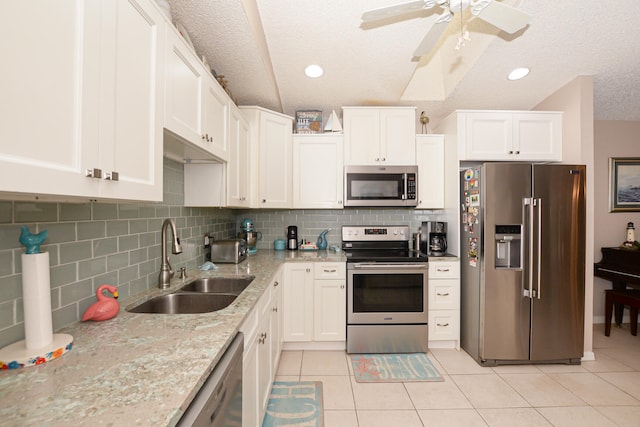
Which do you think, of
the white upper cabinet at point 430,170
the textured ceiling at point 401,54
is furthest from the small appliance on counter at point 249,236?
the white upper cabinet at point 430,170

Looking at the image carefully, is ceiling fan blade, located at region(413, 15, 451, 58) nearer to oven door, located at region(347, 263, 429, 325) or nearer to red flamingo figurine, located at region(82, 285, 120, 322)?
oven door, located at region(347, 263, 429, 325)

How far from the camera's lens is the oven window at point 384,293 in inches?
102

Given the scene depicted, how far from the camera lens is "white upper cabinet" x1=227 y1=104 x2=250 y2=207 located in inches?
83.6

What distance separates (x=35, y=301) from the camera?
84 centimetres

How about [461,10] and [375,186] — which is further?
[375,186]

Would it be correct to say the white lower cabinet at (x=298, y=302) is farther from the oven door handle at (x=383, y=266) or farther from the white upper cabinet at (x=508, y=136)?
the white upper cabinet at (x=508, y=136)

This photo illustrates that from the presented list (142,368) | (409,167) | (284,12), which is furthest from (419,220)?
(142,368)

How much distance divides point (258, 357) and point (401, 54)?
7.84 feet

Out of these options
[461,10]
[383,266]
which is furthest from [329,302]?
[461,10]

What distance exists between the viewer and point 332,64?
93.4 inches

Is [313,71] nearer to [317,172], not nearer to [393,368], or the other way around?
[317,172]

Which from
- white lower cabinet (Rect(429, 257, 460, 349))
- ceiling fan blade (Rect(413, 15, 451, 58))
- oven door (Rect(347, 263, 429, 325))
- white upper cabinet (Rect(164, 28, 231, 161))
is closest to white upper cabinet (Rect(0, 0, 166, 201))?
white upper cabinet (Rect(164, 28, 231, 161))

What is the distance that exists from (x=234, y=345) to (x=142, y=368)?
0.35 metres

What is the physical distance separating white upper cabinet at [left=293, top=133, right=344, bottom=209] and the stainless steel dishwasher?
194 centimetres
